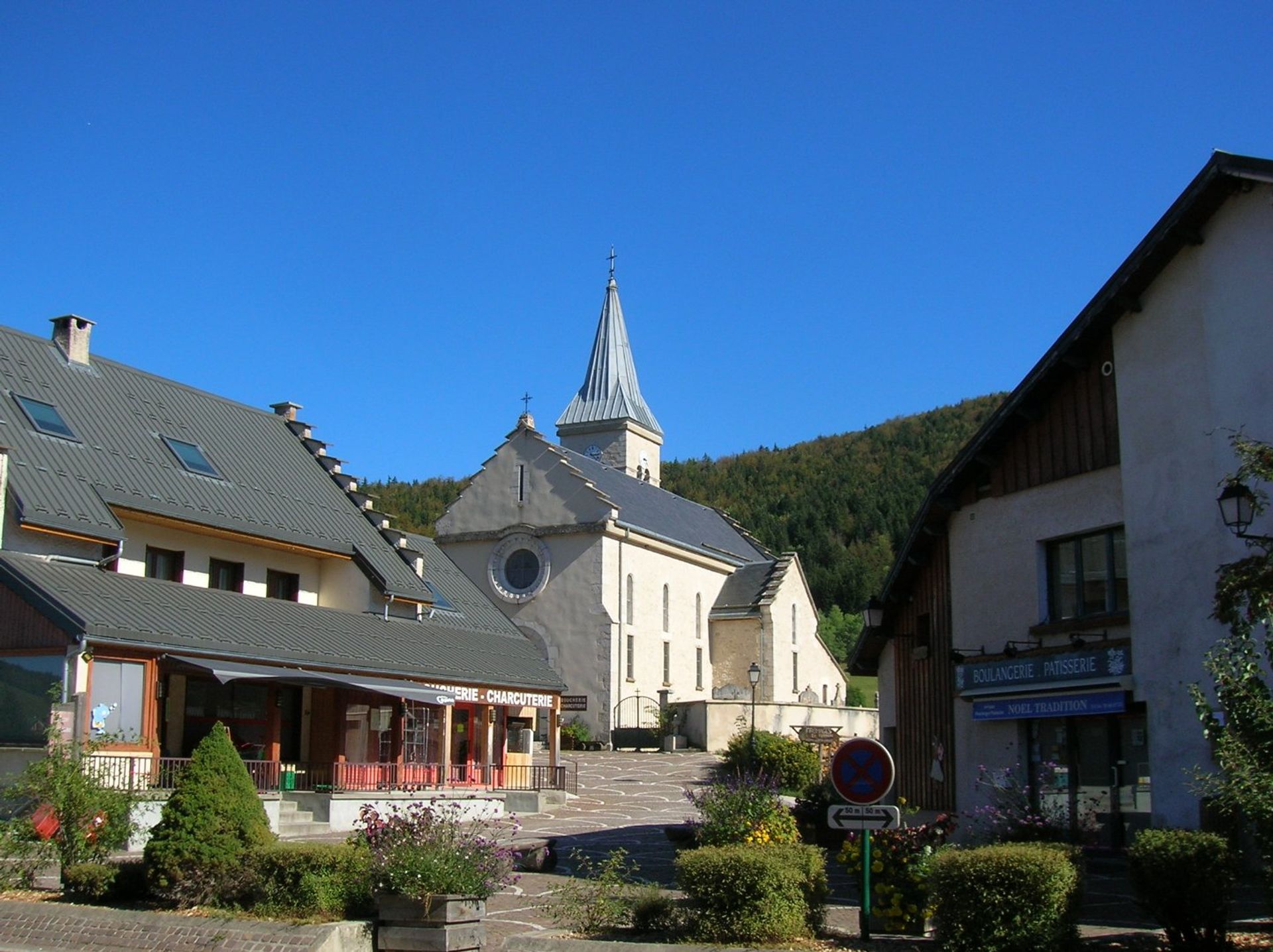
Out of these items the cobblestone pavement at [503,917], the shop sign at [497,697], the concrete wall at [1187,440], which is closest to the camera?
the cobblestone pavement at [503,917]

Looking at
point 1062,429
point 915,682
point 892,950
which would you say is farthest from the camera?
point 915,682

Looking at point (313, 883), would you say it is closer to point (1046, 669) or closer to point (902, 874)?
point (902, 874)

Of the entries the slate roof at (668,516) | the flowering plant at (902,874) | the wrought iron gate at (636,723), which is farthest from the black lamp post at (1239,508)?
the slate roof at (668,516)

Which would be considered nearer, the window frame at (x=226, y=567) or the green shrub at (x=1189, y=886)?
the green shrub at (x=1189, y=886)

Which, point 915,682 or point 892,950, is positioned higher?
point 915,682

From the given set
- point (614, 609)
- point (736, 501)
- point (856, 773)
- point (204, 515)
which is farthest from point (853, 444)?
point (856, 773)

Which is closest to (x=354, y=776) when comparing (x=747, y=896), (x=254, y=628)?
(x=254, y=628)

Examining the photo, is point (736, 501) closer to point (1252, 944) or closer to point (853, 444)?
point (853, 444)

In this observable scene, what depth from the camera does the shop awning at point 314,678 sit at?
2530cm

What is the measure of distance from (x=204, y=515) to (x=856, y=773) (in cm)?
2028

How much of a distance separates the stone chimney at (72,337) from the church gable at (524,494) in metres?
24.4

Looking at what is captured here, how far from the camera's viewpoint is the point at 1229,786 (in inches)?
425

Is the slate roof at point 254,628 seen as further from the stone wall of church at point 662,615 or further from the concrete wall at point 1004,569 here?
the stone wall of church at point 662,615

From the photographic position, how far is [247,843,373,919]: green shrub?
14484mm
